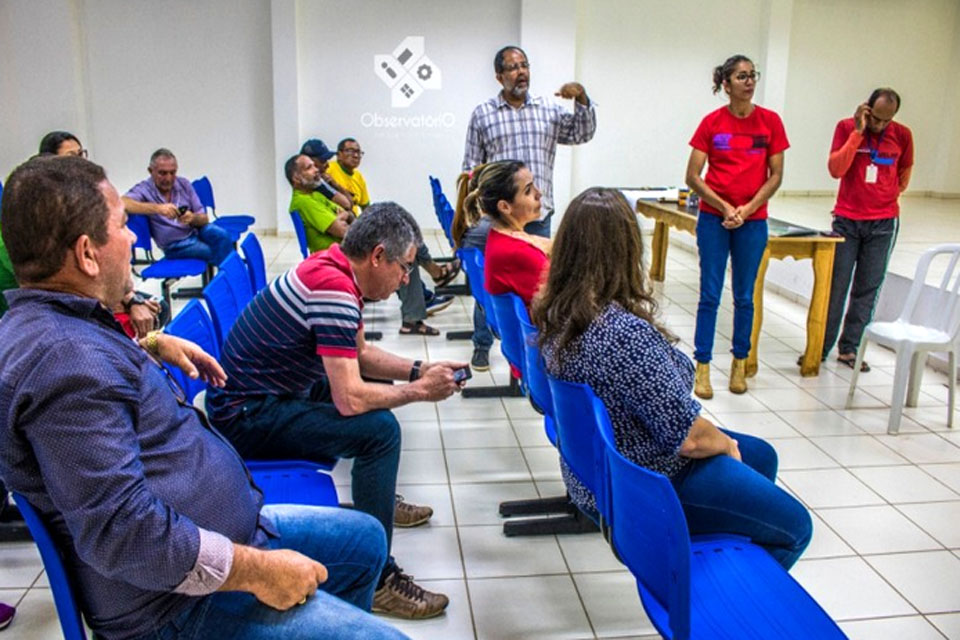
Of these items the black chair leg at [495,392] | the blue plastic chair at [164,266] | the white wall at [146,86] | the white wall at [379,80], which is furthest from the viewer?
the white wall at [379,80]

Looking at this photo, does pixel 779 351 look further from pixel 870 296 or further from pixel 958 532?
pixel 958 532

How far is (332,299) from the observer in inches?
83.7

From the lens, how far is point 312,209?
4754mm

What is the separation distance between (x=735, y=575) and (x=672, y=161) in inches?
320

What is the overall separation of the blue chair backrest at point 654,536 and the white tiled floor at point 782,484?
0.78 metres

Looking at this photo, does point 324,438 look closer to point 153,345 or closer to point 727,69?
point 153,345

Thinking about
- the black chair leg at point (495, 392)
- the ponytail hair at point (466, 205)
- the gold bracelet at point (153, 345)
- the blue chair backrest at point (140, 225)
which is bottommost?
the black chair leg at point (495, 392)

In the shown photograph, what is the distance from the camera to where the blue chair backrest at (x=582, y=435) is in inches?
68.9

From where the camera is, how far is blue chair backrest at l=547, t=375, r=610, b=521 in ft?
5.74

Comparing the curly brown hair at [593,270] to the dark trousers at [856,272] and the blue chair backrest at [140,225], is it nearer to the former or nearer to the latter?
the dark trousers at [856,272]

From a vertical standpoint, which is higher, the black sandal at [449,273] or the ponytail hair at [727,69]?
the ponytail hair at [727,69]

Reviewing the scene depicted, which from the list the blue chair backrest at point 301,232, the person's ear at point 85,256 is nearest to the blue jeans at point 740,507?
the person's ear at point 85,256

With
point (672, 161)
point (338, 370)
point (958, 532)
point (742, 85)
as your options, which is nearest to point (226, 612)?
point (338, 370)

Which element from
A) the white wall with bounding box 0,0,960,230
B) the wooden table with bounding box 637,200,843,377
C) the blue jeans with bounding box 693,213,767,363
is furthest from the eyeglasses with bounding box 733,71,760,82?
the white wall with bounding box 0,0,960,230
